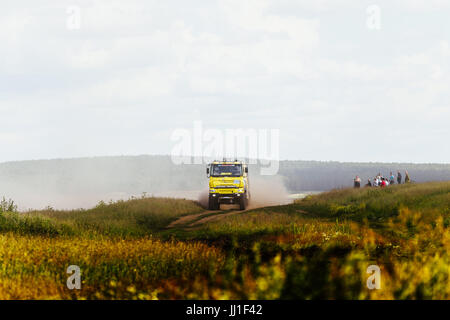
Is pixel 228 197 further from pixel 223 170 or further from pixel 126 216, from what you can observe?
pixel 126 216

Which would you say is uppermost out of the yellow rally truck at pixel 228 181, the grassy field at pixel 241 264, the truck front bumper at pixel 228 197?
the yellow rally truck at pixel 228 181

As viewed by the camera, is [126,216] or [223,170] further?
[223,170]

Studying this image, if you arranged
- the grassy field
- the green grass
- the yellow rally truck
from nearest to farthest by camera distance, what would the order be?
the grassy field
the green grass
the yellow rally truck

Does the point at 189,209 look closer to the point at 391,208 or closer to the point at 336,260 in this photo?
the point at 391,208

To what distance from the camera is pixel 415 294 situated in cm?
1023

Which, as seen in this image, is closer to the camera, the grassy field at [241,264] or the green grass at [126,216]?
the grassy field at [241,264]

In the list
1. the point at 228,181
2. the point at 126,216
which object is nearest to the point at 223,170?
the point at 228,181

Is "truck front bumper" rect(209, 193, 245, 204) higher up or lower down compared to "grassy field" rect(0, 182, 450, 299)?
higher up

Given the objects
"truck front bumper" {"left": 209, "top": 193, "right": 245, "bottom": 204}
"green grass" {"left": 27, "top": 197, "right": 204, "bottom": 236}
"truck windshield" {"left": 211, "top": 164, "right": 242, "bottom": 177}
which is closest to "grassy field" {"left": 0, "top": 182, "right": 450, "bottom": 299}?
"green grass" {"left": 27, "top": 197, "right": 204, "bottom": 236}

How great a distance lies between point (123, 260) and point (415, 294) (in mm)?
7037

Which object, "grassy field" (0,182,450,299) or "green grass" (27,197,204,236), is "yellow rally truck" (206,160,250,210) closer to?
"green grass" (27,197,204,236)

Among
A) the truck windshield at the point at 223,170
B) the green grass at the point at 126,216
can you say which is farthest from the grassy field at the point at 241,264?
the truck windshield at the point at 223,170

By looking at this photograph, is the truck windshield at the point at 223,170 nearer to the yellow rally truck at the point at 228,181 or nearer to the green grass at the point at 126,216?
the yellow rally truck at the point at 228,181
